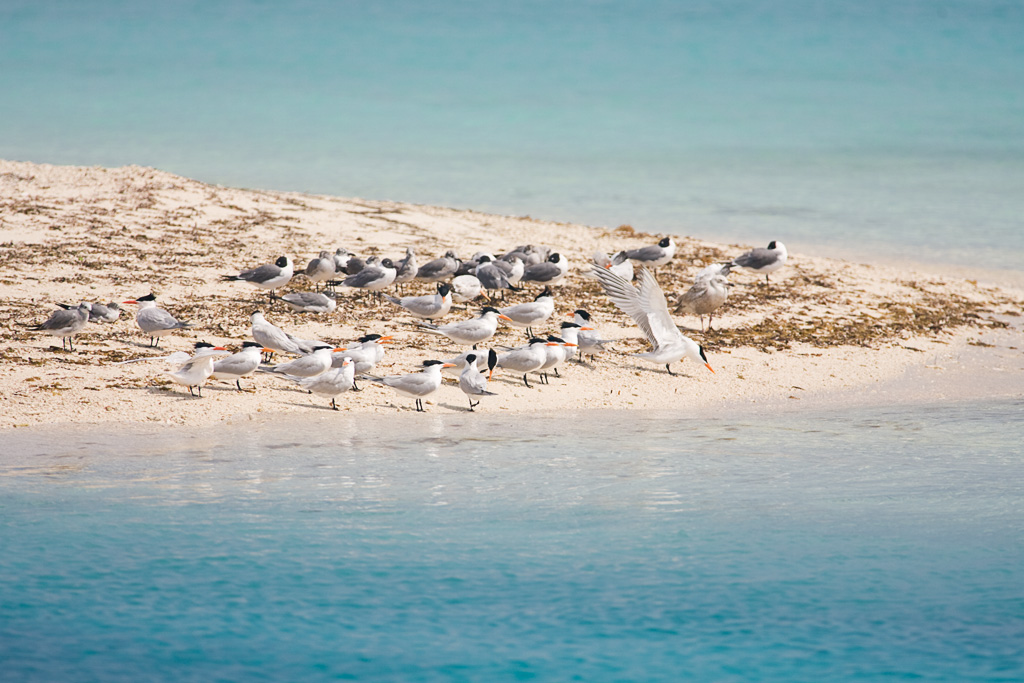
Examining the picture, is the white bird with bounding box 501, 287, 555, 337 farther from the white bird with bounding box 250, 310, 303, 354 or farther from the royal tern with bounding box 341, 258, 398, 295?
the white bird with bounding box 250, 310, 303, 354

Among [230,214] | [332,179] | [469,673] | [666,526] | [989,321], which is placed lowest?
[469,673]


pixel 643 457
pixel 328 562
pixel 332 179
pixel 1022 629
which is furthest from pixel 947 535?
pixel 332 179

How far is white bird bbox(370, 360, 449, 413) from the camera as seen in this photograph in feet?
28.7

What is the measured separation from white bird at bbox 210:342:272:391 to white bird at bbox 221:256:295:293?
2571 millimetres

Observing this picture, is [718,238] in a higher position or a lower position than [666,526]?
higher

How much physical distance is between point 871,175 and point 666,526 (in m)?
28.3

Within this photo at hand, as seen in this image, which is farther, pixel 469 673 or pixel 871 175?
pixel 871 175

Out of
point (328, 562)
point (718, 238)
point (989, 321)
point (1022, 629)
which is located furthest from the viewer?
point (718, 238)

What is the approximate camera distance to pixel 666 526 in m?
6.01

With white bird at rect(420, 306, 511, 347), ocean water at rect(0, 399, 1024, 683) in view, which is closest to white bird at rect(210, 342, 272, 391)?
ocean water at rect(0, 399, 1024, 683)

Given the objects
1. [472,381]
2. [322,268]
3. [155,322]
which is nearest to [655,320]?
[472,381]

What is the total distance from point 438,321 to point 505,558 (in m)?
5.88

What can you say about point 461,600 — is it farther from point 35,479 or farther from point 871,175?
point 871,175

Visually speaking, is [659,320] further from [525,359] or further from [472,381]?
[472,381]
